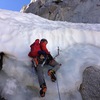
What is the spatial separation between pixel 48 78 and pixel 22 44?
253 centimetres

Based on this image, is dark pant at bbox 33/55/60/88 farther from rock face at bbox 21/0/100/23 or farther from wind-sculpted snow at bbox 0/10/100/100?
rock face at bbox 21/0/100/23

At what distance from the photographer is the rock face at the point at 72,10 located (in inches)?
942

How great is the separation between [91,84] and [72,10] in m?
18.2

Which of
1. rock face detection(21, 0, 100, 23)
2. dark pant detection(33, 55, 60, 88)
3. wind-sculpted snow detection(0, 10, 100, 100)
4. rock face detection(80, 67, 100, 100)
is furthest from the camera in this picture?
rock face detection(21, 0, 100, 23)

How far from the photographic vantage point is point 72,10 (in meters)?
25.6

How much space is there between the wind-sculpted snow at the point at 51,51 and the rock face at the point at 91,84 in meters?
0.20

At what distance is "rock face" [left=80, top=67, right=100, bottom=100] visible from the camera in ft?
26.3

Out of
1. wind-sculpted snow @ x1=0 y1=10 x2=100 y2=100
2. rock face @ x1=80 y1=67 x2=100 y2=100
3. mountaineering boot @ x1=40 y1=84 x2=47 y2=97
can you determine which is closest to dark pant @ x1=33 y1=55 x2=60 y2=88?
mountaineering boot @ x1=40 y1=84 x2=47 y2=97

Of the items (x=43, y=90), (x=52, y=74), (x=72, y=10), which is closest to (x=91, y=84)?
(x=52, y=74)

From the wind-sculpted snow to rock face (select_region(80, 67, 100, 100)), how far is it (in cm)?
20

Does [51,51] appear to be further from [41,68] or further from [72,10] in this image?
[72,10]

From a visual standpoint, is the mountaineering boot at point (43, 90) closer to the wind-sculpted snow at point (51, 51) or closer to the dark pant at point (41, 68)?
the dark pant at point (41, 68)

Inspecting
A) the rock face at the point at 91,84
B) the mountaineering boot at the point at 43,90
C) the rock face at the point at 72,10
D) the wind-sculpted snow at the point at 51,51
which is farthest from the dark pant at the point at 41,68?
the rock face at the point at 72,10

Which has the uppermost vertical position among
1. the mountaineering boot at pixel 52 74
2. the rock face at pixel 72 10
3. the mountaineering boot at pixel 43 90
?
the rock face at pixel 72 10
